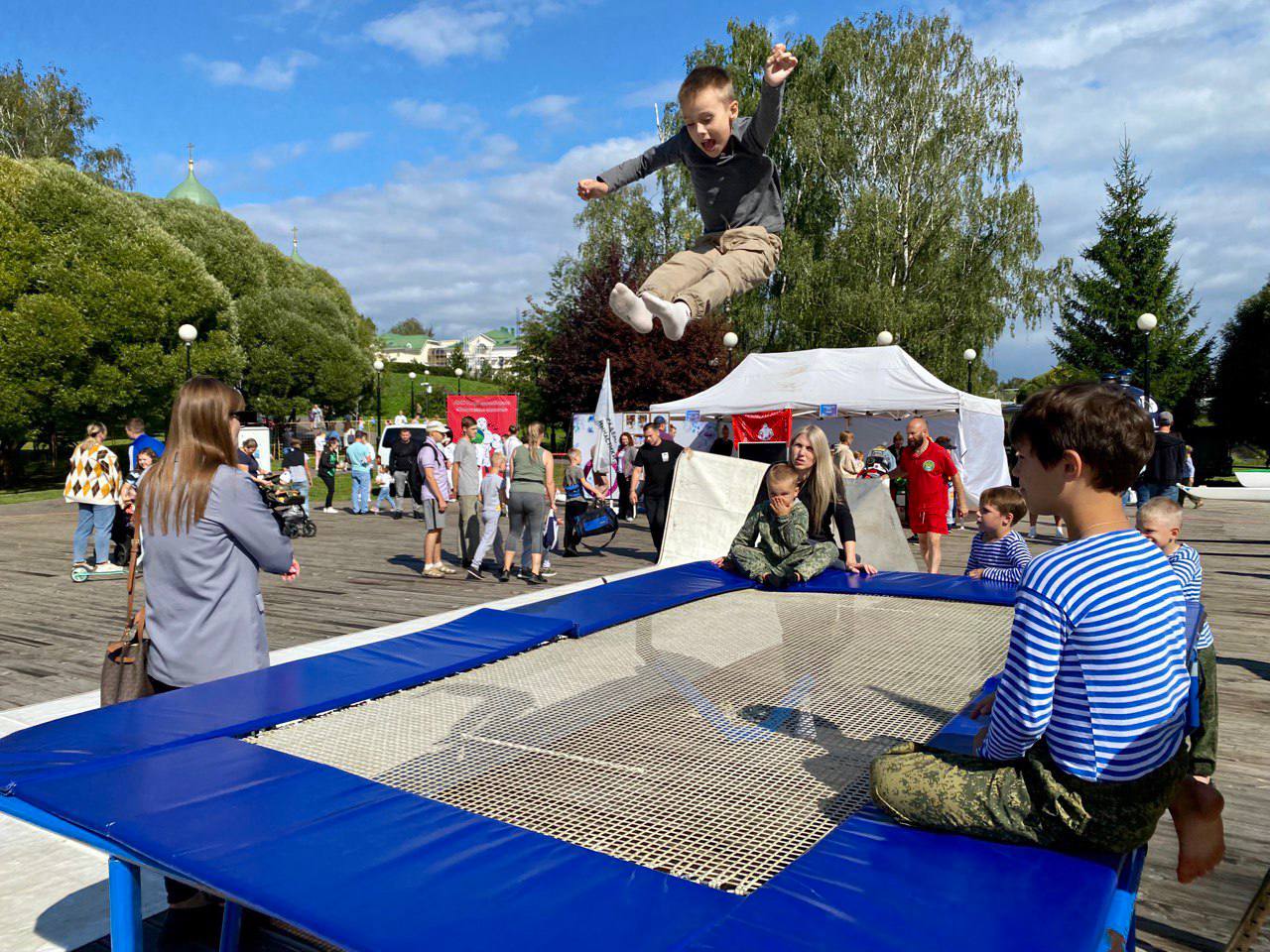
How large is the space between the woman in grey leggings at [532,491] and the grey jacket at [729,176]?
387cm

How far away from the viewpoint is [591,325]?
2555 centimetres

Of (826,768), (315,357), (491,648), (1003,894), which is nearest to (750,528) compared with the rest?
(491,648)

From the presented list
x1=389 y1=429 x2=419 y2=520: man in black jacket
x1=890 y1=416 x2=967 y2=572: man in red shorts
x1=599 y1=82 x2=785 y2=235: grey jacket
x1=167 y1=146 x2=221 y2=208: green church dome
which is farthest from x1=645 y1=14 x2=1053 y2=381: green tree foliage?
x1=167 y1=146 x2=221 y2=208: green church dome

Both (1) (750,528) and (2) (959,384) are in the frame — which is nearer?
(1) (750,528)

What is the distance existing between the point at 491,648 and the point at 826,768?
1.62 metres

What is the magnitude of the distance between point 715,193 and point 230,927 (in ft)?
10.4

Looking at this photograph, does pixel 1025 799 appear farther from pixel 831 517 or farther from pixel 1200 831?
pixel 831 517

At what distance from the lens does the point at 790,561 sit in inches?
204

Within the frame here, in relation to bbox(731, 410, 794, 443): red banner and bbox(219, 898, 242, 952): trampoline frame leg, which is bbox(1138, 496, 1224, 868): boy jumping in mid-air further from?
bbox(731, 410, 794, 443): red banner

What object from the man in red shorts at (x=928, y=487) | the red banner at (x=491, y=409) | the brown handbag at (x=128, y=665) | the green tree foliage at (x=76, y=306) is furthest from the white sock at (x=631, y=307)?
the green tree foliage at (x=76, y=306)

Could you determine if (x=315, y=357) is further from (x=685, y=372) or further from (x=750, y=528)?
(x=750, y=528)

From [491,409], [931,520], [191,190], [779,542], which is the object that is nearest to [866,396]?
[931,520]

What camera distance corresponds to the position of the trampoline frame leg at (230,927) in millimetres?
2084

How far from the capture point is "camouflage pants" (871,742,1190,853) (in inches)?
65.8
